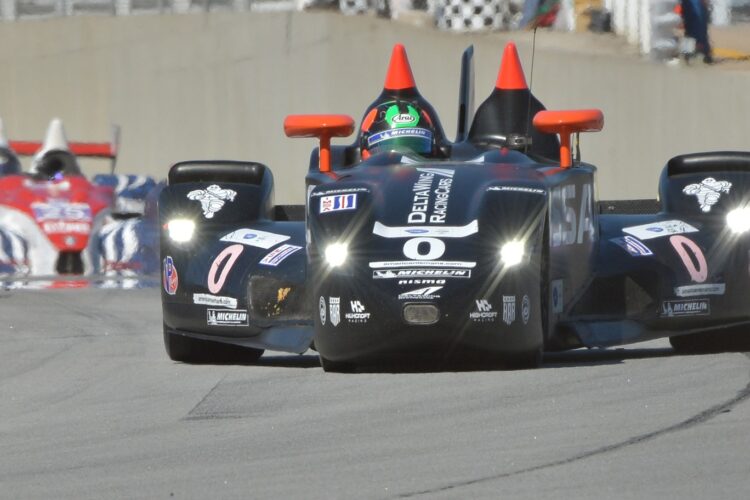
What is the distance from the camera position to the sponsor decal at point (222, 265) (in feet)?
31.5

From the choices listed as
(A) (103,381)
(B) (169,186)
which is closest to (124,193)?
(B) (169,186)

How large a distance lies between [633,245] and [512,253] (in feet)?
4.70

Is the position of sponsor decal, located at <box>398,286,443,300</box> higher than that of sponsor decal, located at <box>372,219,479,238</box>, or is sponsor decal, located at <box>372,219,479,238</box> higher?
sponsor decal, located at <box>372,219,479,238</box>

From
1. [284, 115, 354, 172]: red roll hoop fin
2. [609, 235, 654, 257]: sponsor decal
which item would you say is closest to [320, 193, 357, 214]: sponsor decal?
[284, 115, 354, 172]: red roll hoop fin

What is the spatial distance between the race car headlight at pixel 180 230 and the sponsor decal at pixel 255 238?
19 cm

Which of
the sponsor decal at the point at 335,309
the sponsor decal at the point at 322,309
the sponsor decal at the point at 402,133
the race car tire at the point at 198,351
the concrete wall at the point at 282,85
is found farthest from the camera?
the concrete wall at the point at 282,85

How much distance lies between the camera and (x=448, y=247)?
27.2 ft

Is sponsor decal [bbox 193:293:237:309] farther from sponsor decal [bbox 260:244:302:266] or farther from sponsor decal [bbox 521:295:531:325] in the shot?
sponsor decal [bbox 521:295:531:325]

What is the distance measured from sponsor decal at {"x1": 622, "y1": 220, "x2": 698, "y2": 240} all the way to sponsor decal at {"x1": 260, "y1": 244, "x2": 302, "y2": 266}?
175 centimetres

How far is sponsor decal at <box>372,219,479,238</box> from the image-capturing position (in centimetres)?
836

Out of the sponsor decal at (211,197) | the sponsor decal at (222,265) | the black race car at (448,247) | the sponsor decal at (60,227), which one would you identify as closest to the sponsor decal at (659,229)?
the black race car at (448,247)

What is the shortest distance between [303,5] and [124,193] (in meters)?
6.66

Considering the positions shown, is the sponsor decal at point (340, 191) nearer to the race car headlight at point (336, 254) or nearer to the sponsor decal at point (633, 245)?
the race car headlight at point (336, 254)

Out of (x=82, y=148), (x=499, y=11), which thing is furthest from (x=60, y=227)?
(x=499, y=11)
